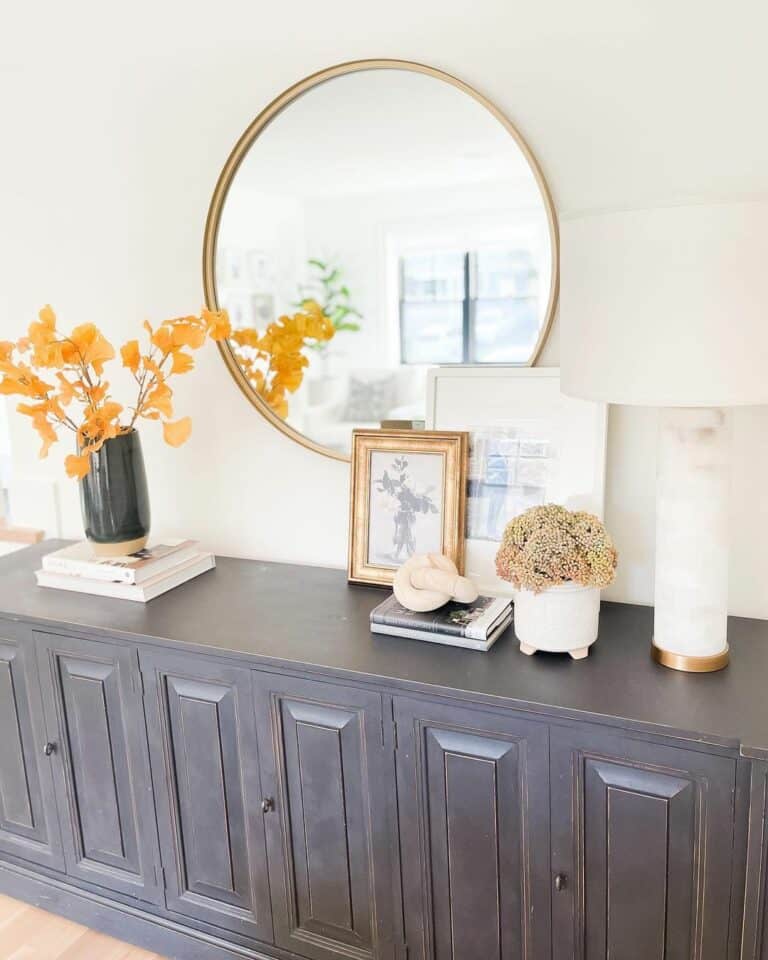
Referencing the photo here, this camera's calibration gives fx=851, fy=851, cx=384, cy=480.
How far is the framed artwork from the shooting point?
1.71 m

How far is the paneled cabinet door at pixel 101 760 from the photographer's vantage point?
1.69 meters

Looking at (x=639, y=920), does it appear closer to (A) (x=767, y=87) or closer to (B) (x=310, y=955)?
(B) (x=310, y=955)

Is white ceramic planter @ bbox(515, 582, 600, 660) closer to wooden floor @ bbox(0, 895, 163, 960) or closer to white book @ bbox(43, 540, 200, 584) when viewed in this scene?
white book @ bbox(43, 540, 200, 584)

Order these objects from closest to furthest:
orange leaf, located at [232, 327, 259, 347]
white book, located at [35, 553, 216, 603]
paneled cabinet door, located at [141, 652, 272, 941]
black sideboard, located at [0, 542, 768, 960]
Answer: black sideboard, located at [0, 542, 768, 960] → paneled cabinet door, located at [141, 652, 272, 941] → white book, located at [35, 553, 216, 603] → orange leaf, located at [232, 327, 259, 347]

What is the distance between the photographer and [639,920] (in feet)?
4.23

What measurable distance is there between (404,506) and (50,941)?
1.25 meters

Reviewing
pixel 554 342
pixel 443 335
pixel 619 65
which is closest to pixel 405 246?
pixel 443 335

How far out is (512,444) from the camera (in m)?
1.67

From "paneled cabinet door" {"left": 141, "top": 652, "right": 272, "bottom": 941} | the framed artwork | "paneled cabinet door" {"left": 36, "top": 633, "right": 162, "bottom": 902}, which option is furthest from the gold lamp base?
"paneled cabinet door" {"left": 36, "top": 633, "right": 162, "bottom": 902}

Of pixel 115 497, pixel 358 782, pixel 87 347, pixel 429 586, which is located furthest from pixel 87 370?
pixel 358 782

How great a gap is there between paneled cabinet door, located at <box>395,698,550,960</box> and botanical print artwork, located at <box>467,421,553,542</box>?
0.46 meters

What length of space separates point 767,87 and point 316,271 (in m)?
0.89

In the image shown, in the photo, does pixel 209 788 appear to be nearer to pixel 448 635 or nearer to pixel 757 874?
pixel 448 635

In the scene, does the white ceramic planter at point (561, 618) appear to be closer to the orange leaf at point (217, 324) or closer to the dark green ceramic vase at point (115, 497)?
the orange leaf at point (217, 324)
